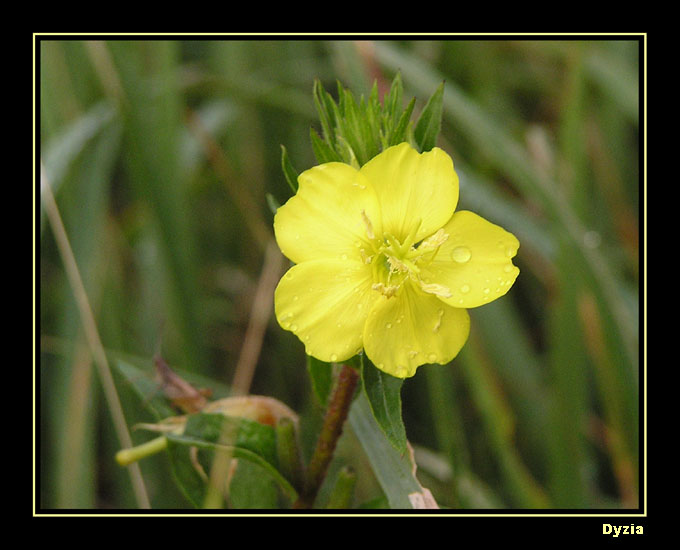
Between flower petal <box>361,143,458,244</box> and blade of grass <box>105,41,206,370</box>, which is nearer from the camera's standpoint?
flower petal <box>361,143,458,244</box>

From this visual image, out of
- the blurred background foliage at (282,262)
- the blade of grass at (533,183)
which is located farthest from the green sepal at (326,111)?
the blade of grass at (533,183)

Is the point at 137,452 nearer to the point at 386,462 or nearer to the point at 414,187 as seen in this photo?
the point at 386,462

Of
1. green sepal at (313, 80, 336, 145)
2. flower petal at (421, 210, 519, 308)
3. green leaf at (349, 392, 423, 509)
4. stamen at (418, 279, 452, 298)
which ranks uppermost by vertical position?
green sepal at (313, 80, 336, 145)

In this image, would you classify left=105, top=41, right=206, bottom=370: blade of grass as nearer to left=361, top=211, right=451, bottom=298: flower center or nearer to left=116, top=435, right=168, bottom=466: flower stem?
left=116, top=435, right=168, bottom=466: flower stem

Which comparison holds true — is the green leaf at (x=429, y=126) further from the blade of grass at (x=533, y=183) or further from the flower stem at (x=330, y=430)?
the blade of grass at (x=533, y=183)

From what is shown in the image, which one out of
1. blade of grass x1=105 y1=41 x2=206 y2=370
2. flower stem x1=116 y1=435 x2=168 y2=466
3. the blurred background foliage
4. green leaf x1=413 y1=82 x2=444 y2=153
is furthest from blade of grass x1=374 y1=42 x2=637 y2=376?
flower stem x1=116 y1=435 x2=168 y2=466

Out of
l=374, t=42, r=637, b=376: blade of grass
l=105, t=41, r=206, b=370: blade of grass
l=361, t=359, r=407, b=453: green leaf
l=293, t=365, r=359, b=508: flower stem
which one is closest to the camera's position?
l=361, t=359, r=407, b=453: green leaf
